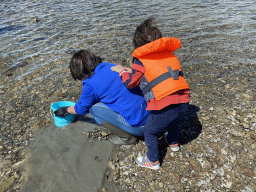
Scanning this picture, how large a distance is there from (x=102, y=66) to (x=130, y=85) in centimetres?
66

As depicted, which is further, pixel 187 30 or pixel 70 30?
pixel 70 30

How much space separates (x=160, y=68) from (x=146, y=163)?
5.20 ft

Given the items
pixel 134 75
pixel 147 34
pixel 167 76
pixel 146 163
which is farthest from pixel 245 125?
pixel 147 34

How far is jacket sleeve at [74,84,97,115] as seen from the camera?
2800mm

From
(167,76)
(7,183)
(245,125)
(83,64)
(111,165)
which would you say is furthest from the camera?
(245,125)

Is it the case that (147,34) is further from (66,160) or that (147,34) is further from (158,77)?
(66,160)

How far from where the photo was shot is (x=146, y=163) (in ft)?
9.75

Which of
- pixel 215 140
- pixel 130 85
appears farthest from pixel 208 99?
pixel 130 85

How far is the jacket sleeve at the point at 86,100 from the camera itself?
9.19 ft

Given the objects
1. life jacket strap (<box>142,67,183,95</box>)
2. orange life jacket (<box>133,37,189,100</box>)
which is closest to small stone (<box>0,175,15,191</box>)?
orange life jacket (<box>133,37,189,100</box>)

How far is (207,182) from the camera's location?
2.70 m

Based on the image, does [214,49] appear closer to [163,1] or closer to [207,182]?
[207,182]

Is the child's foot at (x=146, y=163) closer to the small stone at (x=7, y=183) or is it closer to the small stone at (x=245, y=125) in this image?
the small stone at (x=245, y=125)

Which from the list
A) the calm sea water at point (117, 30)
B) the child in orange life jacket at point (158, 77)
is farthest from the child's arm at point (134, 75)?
the calm sea water at point (117, 30)
